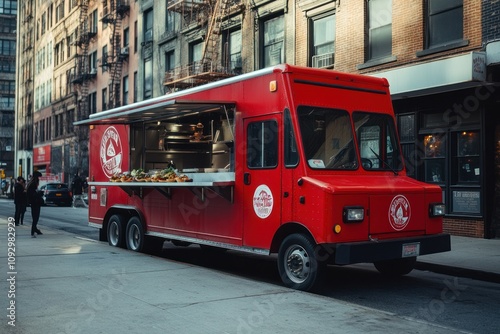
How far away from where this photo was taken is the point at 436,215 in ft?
30.0

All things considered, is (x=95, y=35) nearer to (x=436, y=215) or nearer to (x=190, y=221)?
(x=190, y=221)

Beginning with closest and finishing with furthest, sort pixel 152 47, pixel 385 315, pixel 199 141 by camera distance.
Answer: pixel 385 315, pixel 199 141, pixel 152 47

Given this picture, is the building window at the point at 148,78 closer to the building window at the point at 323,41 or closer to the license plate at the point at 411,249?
the building window at the point at 323,41

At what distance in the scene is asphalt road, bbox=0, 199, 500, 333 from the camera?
708cm

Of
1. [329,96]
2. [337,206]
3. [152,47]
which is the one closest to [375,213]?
[337,206]

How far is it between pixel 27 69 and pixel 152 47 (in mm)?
37404

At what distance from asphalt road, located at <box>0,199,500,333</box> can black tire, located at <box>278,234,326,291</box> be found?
1.13ft

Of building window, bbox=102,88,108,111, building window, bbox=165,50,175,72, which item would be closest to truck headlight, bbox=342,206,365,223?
building window, bbox=165,50,175,72

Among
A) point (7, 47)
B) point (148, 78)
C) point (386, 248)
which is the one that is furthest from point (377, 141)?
point (7, 47)

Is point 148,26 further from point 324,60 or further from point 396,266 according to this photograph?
point 396,266

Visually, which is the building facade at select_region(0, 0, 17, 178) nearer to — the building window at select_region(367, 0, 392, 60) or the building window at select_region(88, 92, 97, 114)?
the building window at select_region(88, 92, 97, 114)

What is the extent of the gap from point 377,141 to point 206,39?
56.0 feet

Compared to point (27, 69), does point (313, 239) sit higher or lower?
lower

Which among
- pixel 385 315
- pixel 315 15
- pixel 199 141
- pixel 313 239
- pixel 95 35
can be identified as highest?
pixel 95 35
